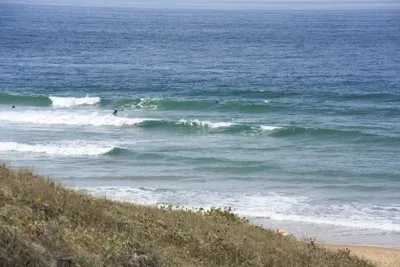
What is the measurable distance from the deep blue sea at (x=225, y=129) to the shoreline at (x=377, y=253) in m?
0.65

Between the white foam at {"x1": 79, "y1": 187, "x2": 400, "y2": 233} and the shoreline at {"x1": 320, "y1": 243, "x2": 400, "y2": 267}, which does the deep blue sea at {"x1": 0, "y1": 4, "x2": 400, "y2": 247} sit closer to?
the white foam at {"x1": 79, "y1": 187, "x2": 400, "y2": 233}

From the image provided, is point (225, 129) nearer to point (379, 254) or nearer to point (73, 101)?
point (73, 101)

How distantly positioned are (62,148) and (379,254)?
17080 millimetres

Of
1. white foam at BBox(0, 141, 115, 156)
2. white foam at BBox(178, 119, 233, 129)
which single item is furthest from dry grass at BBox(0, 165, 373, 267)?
white foam at BBox(178, 119, 233, 129)

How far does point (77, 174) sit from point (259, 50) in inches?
2126

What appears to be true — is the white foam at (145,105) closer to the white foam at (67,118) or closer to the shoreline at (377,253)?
the white foam at (67,118)

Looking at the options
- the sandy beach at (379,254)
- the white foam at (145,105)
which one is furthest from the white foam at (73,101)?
the sandy beach at (379,254)

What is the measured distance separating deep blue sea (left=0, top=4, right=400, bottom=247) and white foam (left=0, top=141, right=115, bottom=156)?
9 centimetres

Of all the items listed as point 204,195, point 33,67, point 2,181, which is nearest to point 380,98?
point 204,195

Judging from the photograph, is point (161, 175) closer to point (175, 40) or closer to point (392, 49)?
point (392, 49)

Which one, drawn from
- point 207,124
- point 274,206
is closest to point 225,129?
point 207,124

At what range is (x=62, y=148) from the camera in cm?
3412

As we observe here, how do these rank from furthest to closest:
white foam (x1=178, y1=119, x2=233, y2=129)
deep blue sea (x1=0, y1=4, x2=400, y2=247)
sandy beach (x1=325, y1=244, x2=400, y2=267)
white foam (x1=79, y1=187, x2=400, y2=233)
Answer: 1. white foam (x1=178, y1=119, x2=233, y2=129)
2. deep blue sea (x1=0, y1=4, x2=400, y2=247)
3. white foam (x1=79, y1=187, x2=400, y2=233)
4. sandy beach (x1=325, y1=244, x2=400, y2=267)

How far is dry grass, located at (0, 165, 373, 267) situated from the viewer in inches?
403
